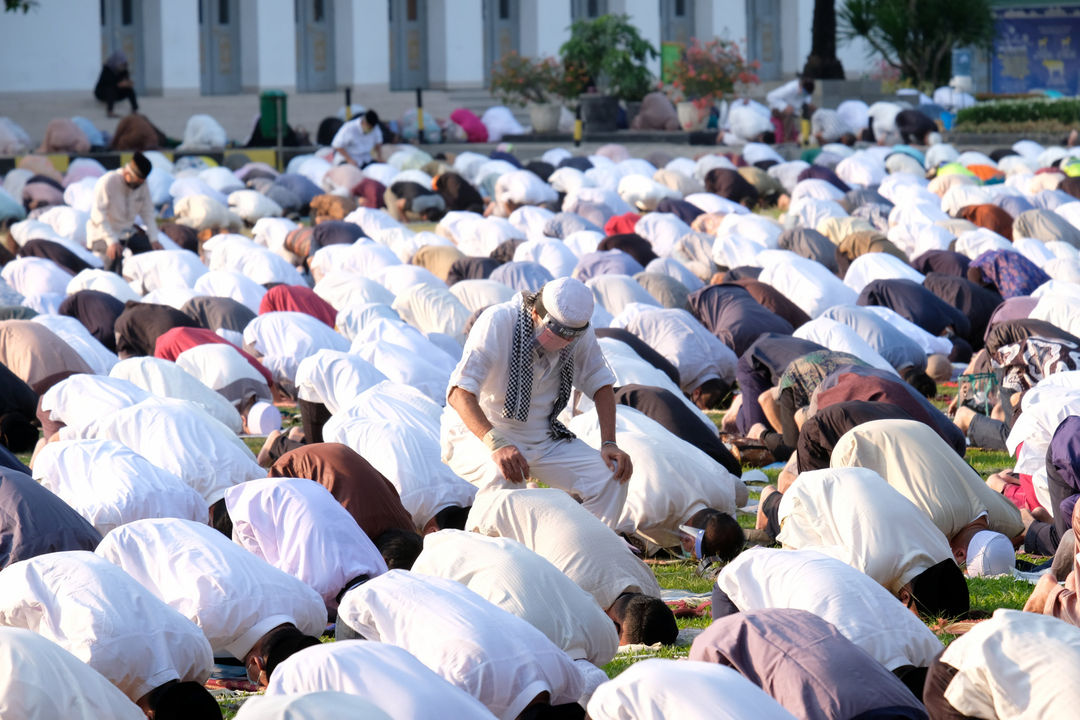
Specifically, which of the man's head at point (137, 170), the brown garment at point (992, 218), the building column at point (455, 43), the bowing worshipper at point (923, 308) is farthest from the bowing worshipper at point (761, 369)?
the building column at point (455, 43)

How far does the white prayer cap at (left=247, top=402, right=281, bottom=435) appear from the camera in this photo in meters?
7.21

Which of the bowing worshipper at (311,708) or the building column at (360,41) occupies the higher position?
the building column at (360,41)

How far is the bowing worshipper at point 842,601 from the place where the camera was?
3.60m

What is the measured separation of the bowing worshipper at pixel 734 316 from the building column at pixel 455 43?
14.8 m

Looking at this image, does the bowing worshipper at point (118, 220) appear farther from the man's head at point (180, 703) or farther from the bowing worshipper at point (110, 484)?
the man's head at point (180, 703)

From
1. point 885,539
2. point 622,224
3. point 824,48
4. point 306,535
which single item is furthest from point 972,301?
point 824,48

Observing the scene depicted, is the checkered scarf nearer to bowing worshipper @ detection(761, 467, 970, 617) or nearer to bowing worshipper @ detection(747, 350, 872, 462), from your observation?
bowing worshipper @ detection(761, 467, 970, 617)

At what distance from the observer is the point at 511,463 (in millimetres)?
4871

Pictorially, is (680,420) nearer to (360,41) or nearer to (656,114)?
(656,114)

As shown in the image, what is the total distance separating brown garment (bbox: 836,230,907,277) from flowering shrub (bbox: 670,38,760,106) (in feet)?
29.3

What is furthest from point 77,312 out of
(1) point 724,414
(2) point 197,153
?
(2) point 197,153

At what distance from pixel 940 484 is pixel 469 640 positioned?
2.11 metres

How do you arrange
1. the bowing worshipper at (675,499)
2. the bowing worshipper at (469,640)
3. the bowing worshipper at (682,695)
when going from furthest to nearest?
the bowing worshipper at (675,499), the bowing worshipper at (469,640), the bowing worshipper at (682,695)

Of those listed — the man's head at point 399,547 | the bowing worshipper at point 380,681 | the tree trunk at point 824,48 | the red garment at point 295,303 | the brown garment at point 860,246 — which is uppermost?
the tree trunk at point 824,48
